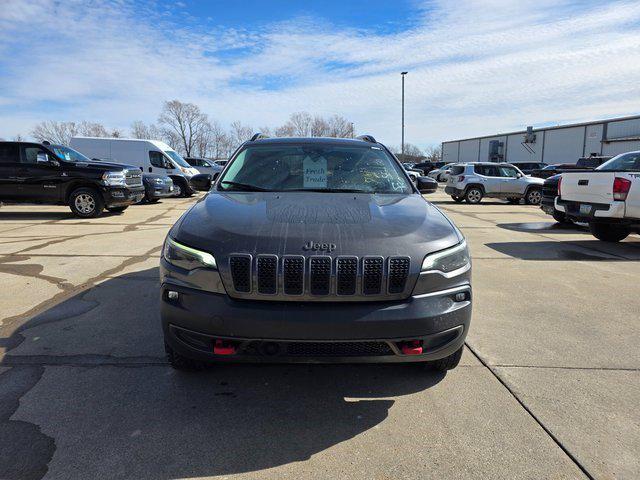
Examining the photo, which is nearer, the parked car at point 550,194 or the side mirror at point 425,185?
the side mirror at point 425,185

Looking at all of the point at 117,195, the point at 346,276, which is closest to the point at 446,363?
the point at 346,276

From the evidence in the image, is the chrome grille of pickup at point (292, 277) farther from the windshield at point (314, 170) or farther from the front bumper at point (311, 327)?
the windshield at point (314, 170)

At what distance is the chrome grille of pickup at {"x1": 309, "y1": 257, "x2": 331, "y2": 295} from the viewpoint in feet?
7.91

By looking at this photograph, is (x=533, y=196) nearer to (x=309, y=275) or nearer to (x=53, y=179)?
(x=53, y=179)

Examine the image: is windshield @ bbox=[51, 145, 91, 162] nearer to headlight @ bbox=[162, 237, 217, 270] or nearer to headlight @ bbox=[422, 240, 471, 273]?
headlight @ bbox=[162, 237, 217, 270]

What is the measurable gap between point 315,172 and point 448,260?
5.42 feet

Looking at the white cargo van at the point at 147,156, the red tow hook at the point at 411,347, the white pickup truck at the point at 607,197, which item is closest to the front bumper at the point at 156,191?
the white cargo van at the point at 147,156

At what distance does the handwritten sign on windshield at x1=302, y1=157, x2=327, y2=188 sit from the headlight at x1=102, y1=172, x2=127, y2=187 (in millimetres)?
9447

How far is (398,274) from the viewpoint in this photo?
246 cm

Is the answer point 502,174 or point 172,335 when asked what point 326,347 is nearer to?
point 172,335

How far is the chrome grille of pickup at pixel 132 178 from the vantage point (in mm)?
12276

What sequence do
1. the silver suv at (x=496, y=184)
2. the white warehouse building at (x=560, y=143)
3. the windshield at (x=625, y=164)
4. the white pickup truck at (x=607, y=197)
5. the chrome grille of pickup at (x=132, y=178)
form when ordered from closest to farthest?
the white pickup truck at (x=607, y=197), the windshield at (x=625, y=164), the chrome grille of pickup at (x=132, y=178), the silver suv at (x=496, y=184), the white warehouse building at (x=560, y=143)

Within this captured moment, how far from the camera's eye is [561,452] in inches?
92.7

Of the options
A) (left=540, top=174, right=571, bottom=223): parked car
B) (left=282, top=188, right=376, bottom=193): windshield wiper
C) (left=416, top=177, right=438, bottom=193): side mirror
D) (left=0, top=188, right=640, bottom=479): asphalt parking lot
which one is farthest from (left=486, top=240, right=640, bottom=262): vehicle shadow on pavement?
(left=282, top=188, right=376, bottom=193): windshield wiper
